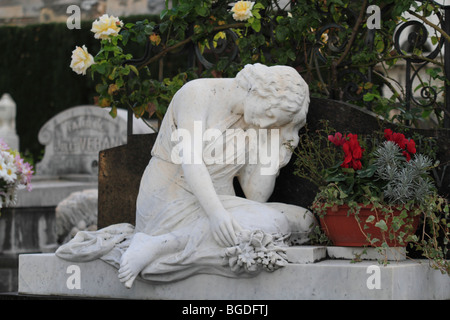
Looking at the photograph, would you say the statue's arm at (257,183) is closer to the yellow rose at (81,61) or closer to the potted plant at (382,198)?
the potted plant at (382,198)

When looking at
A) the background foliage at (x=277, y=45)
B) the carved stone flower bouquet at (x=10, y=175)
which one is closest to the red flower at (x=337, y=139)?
the background foliage at (x=277, y=45)

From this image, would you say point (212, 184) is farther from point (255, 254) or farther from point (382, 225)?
point (382, 225)

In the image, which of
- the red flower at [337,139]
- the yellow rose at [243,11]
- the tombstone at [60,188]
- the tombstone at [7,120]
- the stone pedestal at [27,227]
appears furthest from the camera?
the tombstone at [7,120]

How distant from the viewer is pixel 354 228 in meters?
4.10

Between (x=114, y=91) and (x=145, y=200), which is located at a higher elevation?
(x=114, y=91)

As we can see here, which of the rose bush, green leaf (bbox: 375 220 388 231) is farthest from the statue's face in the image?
the rose bush

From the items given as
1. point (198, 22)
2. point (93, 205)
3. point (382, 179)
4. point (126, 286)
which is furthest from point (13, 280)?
point (382, 179)

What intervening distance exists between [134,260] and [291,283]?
28.8 inches

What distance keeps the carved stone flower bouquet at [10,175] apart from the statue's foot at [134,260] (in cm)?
194

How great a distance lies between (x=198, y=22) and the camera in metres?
5.34

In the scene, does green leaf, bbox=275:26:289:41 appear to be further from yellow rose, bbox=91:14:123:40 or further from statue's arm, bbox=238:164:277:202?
statue's arm, bbox=238:164:277:202

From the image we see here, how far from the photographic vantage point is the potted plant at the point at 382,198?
13.2 feet

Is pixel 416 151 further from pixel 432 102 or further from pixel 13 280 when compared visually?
pixel 13 280

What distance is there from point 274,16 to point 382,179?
164 centimetres
